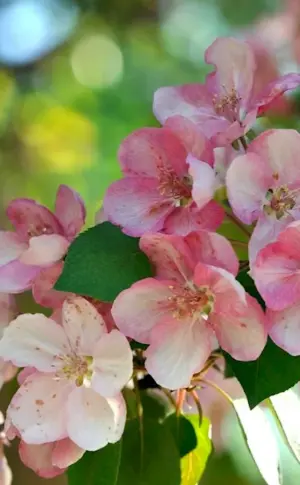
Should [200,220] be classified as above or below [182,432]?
above

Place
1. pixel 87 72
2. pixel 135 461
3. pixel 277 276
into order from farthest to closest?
pixel 87 72
pixel 135 461
pixel 277 276

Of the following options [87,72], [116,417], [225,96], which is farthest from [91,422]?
[87,72]

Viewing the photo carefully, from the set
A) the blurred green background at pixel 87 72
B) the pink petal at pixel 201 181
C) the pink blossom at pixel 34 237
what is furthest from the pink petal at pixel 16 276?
the blurred green background at pixel 87 72

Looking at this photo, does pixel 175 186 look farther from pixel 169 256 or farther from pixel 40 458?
pixel 40 458

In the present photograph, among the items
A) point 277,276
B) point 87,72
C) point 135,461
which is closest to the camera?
point 277,276

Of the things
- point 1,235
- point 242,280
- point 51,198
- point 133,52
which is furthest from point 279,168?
point 133,52

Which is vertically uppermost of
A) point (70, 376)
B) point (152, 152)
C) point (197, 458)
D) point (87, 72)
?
point (152, 152)

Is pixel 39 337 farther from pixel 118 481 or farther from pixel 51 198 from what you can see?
pixel 51 198
